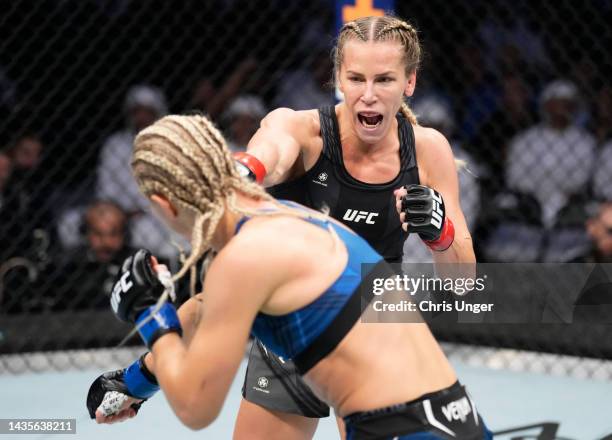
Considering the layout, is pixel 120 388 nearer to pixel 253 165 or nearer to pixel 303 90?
pixel 253 165

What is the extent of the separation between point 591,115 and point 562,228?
2.14 feet

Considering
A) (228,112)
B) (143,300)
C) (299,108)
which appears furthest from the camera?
(299,108)

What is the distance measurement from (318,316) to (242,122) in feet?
8.44

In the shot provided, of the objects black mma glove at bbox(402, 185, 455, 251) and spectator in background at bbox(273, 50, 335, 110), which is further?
spectator in background at bbox(273, 50, 335, 110)

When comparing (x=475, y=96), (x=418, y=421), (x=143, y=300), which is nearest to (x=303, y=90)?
(x=475, y=96)

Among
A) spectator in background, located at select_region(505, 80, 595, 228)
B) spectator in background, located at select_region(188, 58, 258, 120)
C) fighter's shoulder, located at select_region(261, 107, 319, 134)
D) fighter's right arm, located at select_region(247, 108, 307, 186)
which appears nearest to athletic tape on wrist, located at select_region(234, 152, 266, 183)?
fighter's right arm, located at select_region(247, 108, 307, 186)

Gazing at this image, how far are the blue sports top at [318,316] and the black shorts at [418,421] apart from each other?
0.41ft

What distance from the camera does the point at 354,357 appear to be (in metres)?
1.44

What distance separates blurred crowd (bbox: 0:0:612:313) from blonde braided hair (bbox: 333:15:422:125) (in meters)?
1.74

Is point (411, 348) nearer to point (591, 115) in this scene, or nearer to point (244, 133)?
point (244, 133)

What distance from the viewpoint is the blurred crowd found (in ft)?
12.1

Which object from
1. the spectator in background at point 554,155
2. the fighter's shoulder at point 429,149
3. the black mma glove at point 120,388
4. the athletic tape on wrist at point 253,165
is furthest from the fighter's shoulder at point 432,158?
the spectator in background at point 554,155

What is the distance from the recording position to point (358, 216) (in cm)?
207

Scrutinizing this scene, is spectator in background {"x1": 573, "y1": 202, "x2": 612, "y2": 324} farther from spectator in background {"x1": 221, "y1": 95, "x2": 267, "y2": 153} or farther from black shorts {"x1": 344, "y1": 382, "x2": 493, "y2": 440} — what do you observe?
black shorts {"x1": 344, "y1": 382, "x2": 493, "y2": 440}
